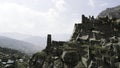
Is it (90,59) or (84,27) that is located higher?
(84,27)

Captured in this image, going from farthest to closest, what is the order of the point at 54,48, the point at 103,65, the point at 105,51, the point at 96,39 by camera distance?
the point at 96,39
the point at 54,48
the point at 105,51
the point at 103,65

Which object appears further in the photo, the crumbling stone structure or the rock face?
the rock face

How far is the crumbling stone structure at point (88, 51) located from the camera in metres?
87.3

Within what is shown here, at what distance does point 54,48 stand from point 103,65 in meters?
24.9

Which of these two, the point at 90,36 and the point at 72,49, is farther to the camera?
the point at 90,36

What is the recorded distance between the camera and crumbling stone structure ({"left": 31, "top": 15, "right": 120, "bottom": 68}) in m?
87.3

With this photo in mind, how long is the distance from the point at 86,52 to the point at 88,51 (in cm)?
219

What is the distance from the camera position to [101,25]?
420ft

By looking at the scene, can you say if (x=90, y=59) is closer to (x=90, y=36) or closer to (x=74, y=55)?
(x=74, y=55)

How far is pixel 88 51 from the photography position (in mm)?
89938

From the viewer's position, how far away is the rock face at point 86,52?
87.4 m

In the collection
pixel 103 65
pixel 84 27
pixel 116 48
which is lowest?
pixel 103 65

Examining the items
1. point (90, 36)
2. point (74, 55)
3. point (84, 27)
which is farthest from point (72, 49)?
point (84, 27)

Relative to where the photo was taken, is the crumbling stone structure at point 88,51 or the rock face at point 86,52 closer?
the crumbling stone structure at point 88,51
